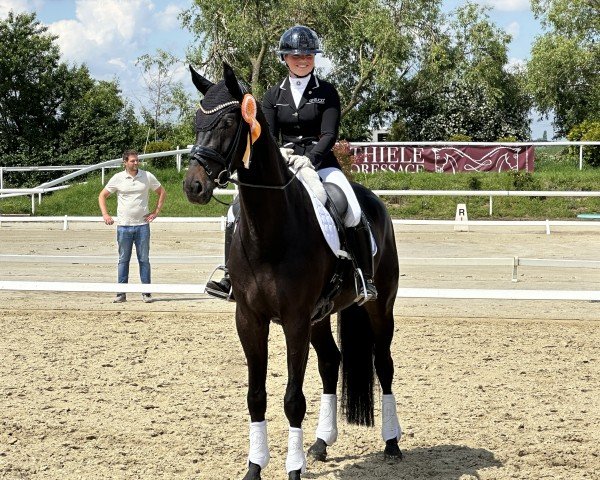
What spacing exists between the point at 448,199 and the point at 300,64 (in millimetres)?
19403

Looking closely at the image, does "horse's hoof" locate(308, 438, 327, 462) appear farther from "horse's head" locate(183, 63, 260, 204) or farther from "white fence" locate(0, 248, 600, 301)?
"white fence" locate(0, 248, 600, 301)

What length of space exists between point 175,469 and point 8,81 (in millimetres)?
34810

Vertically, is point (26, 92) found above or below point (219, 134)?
above

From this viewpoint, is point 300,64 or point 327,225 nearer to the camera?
point 327,225

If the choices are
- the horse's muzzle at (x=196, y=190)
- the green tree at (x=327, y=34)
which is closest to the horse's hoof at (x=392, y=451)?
the horse's muzzle at (x=196, y=190)

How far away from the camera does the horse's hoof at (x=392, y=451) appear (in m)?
5.34

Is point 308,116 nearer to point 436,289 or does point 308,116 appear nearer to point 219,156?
point 219,156

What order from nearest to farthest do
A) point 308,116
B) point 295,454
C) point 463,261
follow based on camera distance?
1. point 295,454
2. point 308,116
3. point 463,261

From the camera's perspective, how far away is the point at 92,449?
5371mm

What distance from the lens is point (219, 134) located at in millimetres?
4223

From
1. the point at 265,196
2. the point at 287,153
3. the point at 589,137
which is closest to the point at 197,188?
the point at 265,196

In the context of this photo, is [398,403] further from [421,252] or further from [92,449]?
[421,252]

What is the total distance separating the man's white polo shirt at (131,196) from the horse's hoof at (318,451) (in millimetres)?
6547

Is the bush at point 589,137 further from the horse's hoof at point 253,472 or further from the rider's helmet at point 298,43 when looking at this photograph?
the horse's hoof at point 253,472
